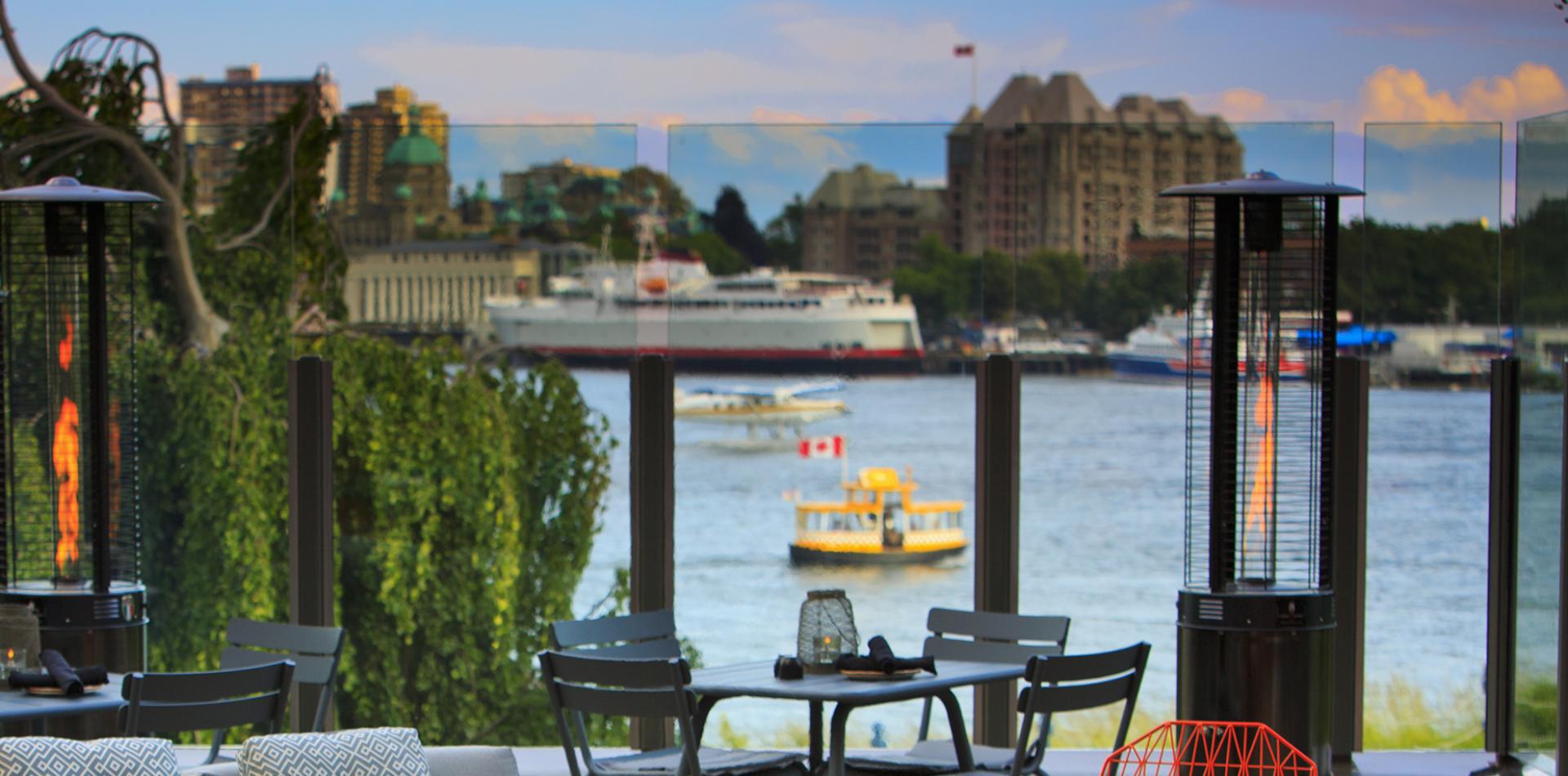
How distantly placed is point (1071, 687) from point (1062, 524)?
311 inches

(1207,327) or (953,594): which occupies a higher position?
(1207,327)

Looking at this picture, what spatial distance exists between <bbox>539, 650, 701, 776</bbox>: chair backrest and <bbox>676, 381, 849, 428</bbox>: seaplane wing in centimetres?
276

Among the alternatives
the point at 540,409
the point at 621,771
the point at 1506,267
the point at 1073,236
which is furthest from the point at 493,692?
the point at 1506,267

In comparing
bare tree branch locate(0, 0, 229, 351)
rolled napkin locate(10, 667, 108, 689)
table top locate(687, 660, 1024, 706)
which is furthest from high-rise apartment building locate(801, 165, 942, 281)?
rolled napkin locate(10, 667, 108, 689)

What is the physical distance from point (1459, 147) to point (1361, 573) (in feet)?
5.27

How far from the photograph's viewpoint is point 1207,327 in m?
6.98

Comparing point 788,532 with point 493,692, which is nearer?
point 493,692

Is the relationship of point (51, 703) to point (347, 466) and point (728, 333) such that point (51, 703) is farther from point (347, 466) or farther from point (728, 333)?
point (728, 333)

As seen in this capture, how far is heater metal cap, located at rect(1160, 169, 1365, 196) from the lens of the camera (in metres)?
6.15

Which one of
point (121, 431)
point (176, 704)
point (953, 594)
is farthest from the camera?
point (953, 594)

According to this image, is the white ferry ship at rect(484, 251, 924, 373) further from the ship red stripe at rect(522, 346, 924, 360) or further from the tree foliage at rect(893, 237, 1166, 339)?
the tree foliage at rect(893, 237, 1166, 339)

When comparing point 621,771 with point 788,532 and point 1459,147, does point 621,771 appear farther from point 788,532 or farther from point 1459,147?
point 788,532

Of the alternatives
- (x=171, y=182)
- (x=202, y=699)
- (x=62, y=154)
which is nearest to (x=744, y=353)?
(x=171, y=182)

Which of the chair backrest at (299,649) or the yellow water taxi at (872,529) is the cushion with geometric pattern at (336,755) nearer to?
the chair backrest at (299,649)
